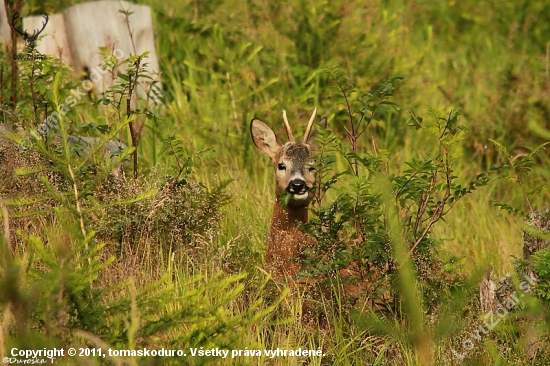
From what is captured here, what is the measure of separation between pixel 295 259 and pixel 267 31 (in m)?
3.61

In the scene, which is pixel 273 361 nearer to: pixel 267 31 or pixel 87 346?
pixel 87 346

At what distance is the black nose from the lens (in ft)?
18.1

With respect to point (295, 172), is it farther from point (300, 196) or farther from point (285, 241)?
point (285, 241)

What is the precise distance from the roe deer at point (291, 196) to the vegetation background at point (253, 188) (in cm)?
14

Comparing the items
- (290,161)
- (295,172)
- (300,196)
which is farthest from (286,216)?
(290,161)

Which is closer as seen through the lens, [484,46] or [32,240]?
[32,240]

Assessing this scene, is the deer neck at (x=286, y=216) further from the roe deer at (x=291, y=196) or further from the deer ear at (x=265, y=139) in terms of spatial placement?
the deer ear at (x=265, y=139)

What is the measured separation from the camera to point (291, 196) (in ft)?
17.9

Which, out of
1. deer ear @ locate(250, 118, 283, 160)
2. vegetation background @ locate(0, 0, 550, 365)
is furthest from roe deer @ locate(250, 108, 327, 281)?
vegetation background @ locate(0, 0, 550, 365)

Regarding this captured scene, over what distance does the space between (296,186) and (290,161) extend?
0.93ft

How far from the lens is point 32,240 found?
135 inches

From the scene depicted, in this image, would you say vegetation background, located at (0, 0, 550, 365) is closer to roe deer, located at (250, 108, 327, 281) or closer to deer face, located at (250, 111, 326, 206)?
roe deer, located at (250, 108, 327, 281)

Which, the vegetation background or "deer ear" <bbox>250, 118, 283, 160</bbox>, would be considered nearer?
the vegetation background

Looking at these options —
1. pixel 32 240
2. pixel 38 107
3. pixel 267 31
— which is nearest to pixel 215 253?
pixel 38 107
